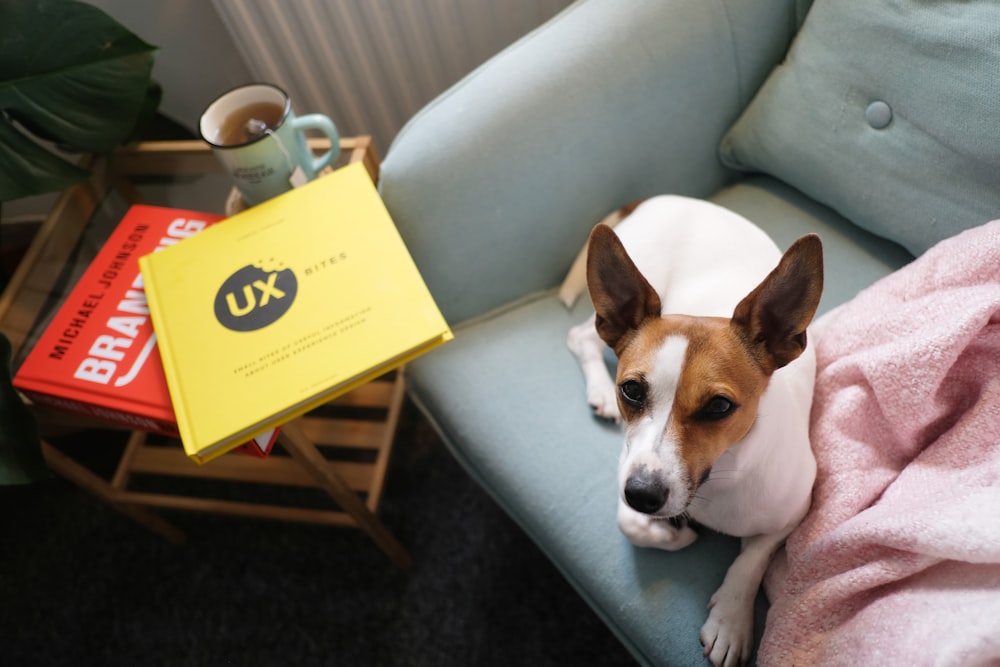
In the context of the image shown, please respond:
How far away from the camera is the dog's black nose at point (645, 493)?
2.58 ft

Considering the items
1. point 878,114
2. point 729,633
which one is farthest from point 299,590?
point 878,114

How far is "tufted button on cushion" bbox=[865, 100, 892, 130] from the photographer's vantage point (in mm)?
1086

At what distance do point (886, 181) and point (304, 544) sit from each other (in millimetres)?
1423

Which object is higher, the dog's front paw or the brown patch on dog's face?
the brown patch on dog's face

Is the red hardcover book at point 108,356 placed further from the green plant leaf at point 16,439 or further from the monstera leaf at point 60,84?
the monstera leaf at point 60,84

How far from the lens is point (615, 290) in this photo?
2.91 feet

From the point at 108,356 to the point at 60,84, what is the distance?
0.48 m

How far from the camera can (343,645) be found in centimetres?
146

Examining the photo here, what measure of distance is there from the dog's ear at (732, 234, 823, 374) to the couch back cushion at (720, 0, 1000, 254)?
457 millimetres

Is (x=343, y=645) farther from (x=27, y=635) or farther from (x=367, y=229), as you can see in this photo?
(x=367, y=229)

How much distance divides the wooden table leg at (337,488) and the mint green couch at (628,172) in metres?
0.21

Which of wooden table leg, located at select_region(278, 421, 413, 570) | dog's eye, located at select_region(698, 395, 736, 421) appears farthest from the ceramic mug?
dog's eye, located at select_region(698, 395, 736, 421)

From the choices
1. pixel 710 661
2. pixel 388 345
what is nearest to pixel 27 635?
pixel 388 345

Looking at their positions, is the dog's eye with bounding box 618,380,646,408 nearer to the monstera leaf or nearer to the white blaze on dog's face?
the white blaze on dog's face
